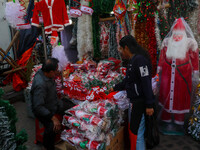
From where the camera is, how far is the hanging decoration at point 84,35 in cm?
359

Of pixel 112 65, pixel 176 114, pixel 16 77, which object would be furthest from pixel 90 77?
pixel 16 77

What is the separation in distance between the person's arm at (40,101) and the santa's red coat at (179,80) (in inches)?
81.3

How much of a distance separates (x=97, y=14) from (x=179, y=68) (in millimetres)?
2068

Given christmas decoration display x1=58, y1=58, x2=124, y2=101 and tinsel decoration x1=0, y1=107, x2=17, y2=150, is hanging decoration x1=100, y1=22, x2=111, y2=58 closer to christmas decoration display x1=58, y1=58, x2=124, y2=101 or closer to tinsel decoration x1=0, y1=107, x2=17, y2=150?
christmas decoration display x1=58, y1=58, x2=124, y2=101

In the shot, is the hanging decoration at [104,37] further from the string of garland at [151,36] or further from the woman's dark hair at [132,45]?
the woman's dark hair at [132,45]

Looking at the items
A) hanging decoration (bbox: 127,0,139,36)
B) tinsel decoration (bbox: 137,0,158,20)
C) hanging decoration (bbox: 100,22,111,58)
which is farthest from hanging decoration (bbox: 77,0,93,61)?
tinsel decoration (bbox: 137,0,158,20)

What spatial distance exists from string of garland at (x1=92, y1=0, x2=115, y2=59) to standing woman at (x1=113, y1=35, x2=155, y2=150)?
64.4 inches

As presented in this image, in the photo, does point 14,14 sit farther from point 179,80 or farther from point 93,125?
point 179,80

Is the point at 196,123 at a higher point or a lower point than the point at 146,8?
lower

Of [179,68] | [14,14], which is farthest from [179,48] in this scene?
[14,14]

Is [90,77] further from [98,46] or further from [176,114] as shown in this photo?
[176,114]

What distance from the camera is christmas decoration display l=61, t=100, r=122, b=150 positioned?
6.18 feet

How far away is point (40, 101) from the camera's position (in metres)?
2.25

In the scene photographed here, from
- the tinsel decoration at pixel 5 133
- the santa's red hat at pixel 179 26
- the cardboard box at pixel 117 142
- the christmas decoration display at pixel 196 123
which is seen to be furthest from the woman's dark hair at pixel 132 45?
the christmas decoration display at pixel 196 123
